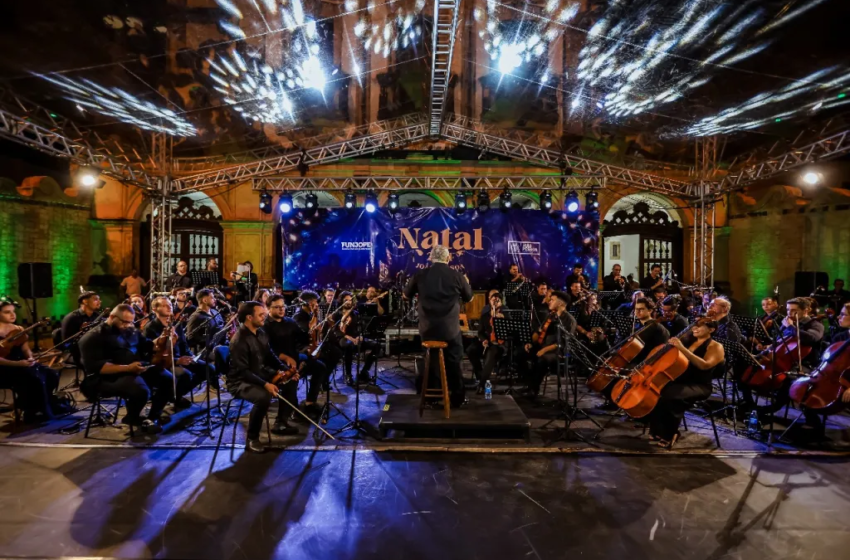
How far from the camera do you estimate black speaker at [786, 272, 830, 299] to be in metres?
10.1

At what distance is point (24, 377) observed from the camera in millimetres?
5301

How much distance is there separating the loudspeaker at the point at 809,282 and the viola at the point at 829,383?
684cm

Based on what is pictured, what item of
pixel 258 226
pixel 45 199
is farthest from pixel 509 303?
pixel 45 199

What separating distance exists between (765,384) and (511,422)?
3.05 metres

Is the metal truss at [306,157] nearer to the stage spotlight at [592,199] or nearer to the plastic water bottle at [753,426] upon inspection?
the stage spotlight at [592,199]

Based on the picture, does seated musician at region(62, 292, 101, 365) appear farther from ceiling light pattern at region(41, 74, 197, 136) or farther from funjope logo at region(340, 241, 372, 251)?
funjope logo at region(340, 241, 372, 251)

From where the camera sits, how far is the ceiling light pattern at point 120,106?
7.11m

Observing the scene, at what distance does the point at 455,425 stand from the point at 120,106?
25.4ft

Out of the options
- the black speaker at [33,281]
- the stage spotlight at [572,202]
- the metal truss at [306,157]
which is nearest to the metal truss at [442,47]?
the metal truss at [306,157]

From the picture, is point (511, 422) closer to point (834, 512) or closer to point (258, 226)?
point (834, 512)

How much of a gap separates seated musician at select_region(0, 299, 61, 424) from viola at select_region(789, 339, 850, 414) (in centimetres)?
810

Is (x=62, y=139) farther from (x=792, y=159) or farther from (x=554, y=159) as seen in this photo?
(x=792, y=159)

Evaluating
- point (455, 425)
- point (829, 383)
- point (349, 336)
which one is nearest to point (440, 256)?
point (455, 425)

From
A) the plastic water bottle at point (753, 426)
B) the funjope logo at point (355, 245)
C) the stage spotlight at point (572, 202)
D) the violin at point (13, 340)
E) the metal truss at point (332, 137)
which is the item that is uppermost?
the metal truss at point (332, 137)
